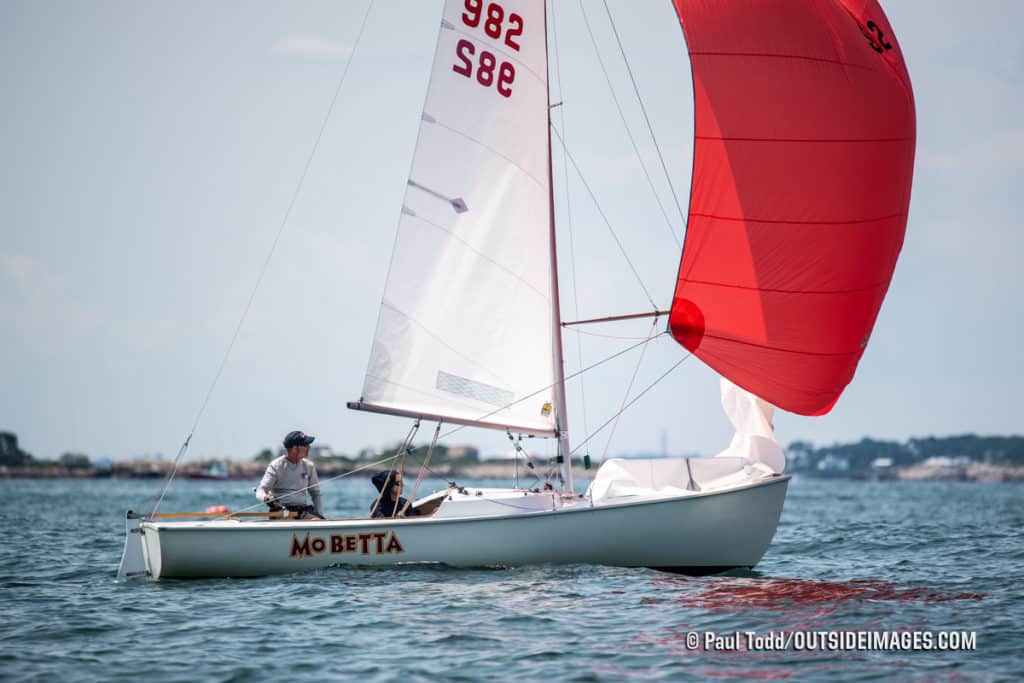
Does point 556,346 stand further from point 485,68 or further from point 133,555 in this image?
point 133,555

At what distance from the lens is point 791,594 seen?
41.5 ft

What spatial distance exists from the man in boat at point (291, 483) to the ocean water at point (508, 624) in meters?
1.10

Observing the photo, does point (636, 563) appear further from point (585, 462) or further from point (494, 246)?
point (494, 246)

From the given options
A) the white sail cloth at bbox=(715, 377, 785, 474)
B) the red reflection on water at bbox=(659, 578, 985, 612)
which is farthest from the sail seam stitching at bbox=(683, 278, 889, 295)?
the red reflection on water at bbox=(659, 578, 985, 612)

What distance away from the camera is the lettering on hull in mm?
13438

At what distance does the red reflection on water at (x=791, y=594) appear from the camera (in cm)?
1187

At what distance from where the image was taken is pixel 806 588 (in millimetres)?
13344

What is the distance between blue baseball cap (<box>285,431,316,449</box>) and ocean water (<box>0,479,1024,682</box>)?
1.77 metres

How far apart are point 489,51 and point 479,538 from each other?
21.6 feet

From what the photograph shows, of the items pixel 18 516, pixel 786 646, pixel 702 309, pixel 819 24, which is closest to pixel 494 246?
pixel 702 309

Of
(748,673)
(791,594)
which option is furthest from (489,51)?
(748,673)

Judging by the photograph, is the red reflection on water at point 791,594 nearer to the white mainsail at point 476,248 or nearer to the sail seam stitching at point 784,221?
the white mainsail at point 476,248

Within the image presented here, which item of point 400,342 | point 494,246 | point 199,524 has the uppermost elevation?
point 494,246

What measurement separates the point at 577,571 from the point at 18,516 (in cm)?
2605
